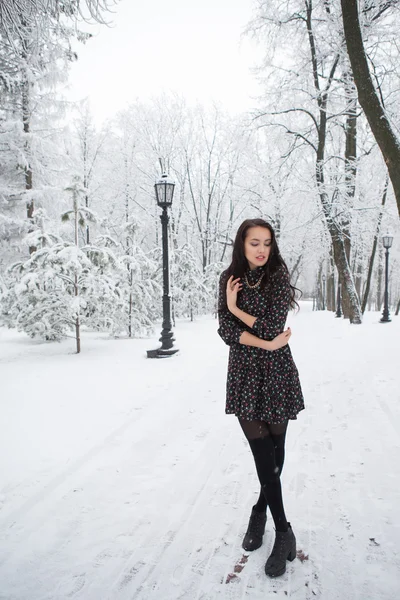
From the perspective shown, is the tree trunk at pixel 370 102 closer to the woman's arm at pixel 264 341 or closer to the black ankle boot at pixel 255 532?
the woman's arm at pixel 264 341

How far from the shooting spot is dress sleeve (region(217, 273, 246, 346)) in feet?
7.27

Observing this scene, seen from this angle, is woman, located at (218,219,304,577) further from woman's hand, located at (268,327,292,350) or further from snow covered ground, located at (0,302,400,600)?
snow covered ground, located at (0,302,400,600)

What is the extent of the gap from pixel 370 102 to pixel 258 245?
205 inches

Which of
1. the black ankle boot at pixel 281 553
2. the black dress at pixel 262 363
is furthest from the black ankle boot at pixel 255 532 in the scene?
the black dress at pixel 262 363

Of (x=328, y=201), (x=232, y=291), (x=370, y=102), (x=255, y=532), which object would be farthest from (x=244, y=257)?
(x=328, y=201)

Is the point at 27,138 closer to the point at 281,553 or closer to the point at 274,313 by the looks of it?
the point at 274,313

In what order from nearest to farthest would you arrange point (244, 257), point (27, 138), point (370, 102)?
point (244, 257)
point (370, 102)
point (27, 138)

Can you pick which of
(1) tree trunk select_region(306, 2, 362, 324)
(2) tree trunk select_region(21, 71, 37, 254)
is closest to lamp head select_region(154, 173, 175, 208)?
(1) tree trunk select_region(306, 2, 362, 324)

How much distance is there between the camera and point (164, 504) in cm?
274

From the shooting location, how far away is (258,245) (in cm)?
228

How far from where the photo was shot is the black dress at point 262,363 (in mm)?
2172

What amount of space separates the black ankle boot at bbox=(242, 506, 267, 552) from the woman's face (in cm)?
164

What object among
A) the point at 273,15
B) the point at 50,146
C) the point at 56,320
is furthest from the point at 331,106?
the point at 56,320

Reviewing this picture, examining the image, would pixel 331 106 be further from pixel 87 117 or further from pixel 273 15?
pixel 87 117
